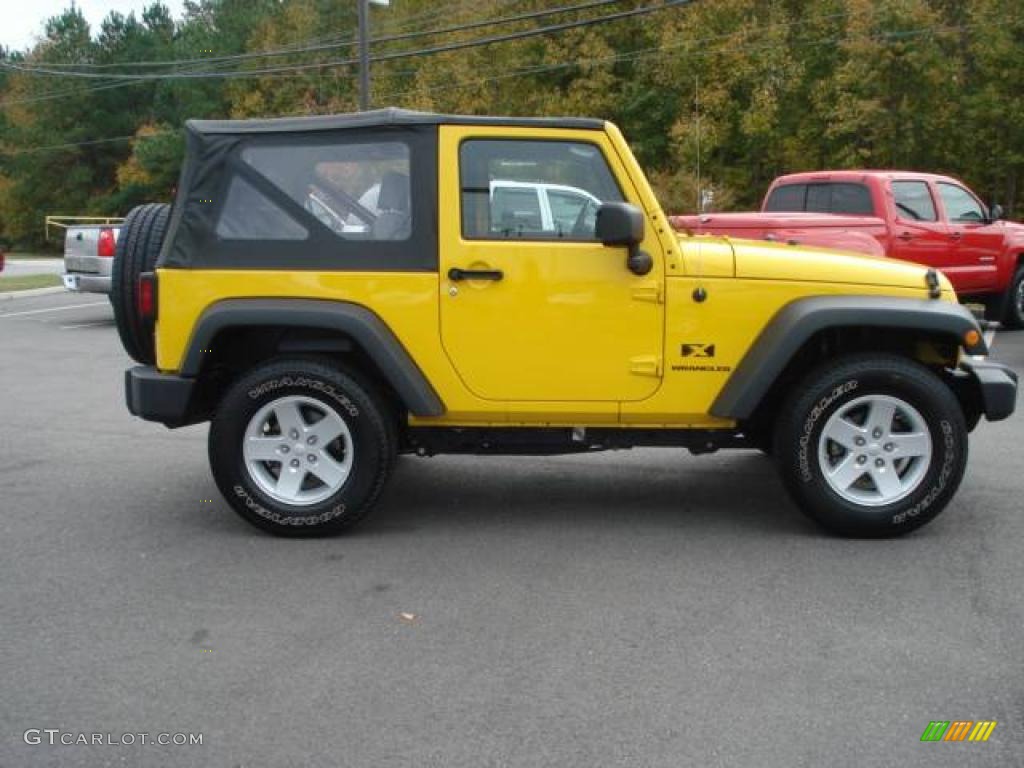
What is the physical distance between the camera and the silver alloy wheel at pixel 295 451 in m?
5.45

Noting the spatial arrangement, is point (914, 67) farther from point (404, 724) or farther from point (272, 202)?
point (404, 724)

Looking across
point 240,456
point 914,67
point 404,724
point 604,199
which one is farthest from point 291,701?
point 914,67

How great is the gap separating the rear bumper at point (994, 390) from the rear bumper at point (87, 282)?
12859 mm

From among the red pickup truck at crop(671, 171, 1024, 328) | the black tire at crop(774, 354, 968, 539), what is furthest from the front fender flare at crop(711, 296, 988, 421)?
the red pickup truck at crop(671, 171, 1024, 328)

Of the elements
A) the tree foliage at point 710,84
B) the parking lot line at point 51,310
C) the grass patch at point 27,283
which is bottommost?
the grass patch at point 27,283

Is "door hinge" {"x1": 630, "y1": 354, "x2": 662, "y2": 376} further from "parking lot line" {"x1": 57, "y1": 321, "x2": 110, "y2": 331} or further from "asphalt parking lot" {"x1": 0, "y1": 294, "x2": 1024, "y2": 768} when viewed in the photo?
"parking lot line" {"x1": 57, "y1": 321, "x2": 110, "y2": 331}

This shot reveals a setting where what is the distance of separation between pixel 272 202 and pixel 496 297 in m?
→ 1.18

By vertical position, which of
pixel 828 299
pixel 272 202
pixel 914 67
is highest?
pixel 914 67

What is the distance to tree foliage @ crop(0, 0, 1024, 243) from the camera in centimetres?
2636

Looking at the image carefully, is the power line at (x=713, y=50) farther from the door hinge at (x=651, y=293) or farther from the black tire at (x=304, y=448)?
the black tire at (x=304, y=448)

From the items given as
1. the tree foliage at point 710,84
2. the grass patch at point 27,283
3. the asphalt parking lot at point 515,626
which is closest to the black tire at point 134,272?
the asphalt parking lot at point 515,626

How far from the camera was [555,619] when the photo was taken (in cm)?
438

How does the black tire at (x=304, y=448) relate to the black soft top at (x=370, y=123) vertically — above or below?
below

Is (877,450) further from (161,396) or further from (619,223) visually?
(161,396)
